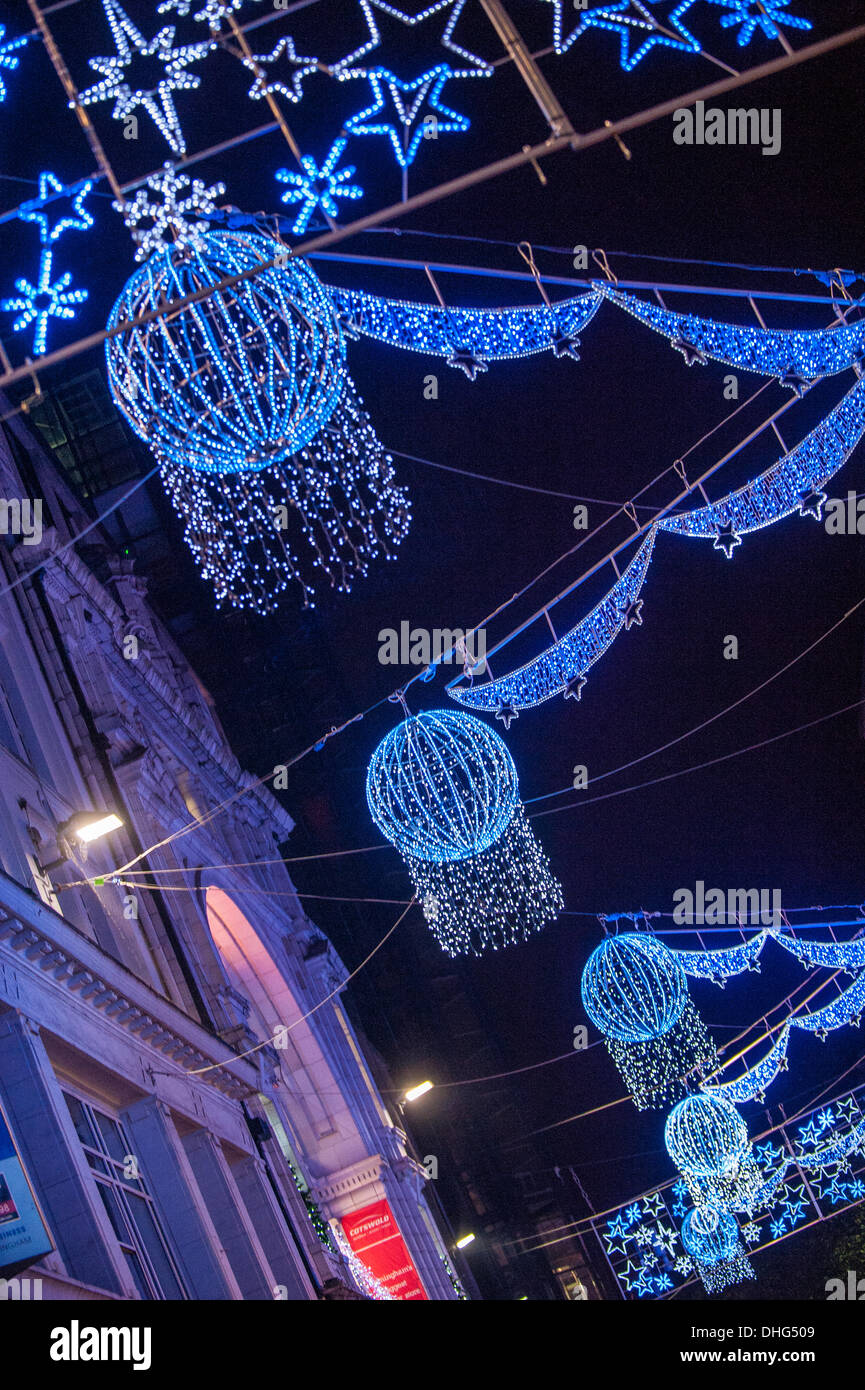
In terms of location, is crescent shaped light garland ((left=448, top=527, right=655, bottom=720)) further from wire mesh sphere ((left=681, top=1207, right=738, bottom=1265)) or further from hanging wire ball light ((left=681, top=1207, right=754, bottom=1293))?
wire mesh sphere ((left=681, top=1207, right=738, bottom=1265))

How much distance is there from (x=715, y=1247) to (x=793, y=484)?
30208mm

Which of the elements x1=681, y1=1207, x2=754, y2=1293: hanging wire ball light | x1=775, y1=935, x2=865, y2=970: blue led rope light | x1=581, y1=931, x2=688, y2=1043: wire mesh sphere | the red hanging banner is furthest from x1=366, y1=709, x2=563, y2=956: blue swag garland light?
x1=681, y1=1207, x2=754, y2=1293: hanging wire ball light

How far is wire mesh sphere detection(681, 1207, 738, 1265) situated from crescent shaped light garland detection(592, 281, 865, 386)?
27600 mm

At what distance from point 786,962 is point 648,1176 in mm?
13959

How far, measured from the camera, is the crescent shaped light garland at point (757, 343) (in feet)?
42.7

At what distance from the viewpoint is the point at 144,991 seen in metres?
16.4

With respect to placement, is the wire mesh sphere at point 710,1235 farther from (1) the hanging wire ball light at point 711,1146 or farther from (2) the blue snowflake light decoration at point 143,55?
(2) the blue snowflake light decoration at point 143,55

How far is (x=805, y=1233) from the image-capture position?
1742 inches

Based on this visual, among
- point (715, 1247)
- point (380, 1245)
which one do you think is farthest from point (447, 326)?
point (715, 1247)

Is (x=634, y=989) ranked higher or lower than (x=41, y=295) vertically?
lower

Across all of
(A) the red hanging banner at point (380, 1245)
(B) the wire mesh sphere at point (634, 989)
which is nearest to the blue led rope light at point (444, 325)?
(B) the wire mesh sphere at point (634, 989)

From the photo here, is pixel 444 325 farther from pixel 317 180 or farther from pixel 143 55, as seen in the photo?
pixel 143 55

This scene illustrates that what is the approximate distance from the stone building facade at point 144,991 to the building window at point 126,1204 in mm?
34
